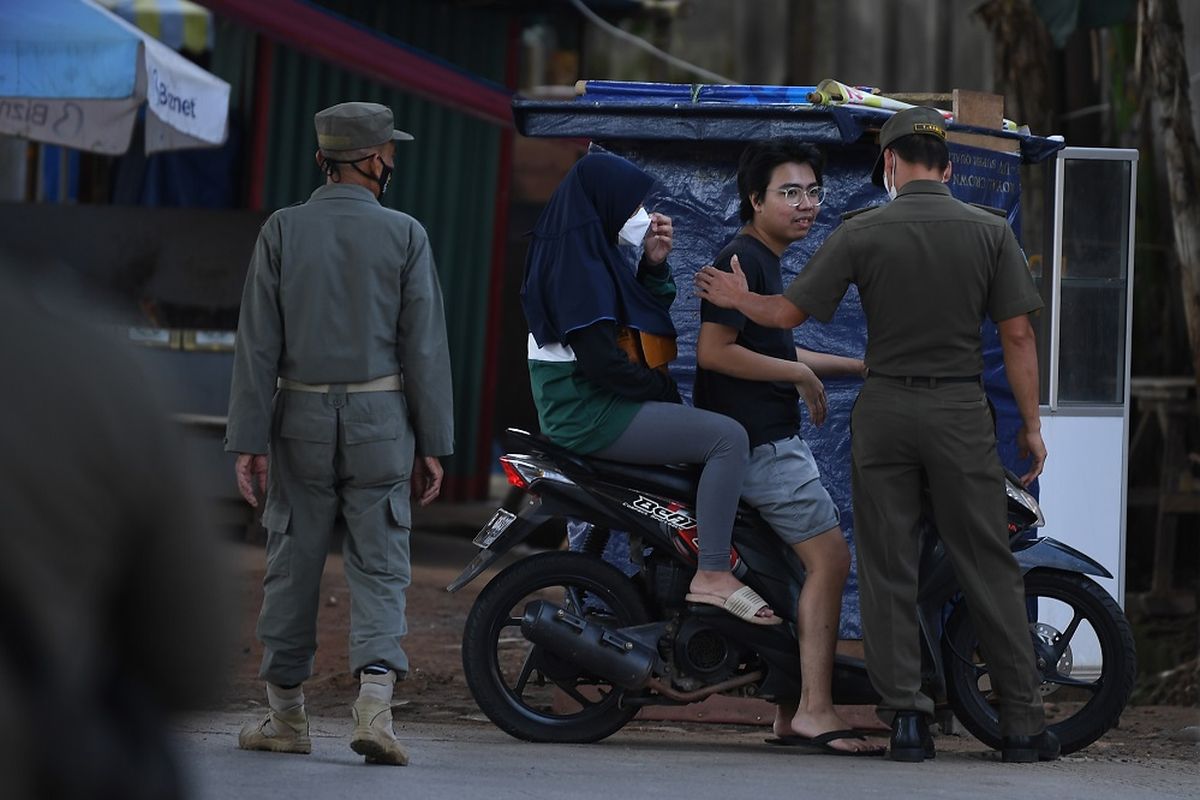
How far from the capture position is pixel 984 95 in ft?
22.5

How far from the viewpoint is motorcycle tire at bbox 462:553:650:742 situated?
5.84 metres

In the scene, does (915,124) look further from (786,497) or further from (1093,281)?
(1093,281)

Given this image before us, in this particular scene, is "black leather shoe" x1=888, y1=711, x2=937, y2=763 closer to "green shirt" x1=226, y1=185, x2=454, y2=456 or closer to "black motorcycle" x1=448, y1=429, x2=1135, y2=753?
"black motorcycle" x1=448, y1=429, x2=1135, y2=753

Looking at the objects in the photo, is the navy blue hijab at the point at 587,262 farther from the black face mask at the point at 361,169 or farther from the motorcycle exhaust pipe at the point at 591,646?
the motorcycle exhaust pipe at the point at 591,646

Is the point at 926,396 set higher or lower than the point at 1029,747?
higher

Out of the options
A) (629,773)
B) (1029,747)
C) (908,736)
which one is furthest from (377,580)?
(1029,747)

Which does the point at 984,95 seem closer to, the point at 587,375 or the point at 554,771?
the point at 587,375

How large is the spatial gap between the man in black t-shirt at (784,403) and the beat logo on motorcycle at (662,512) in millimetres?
219

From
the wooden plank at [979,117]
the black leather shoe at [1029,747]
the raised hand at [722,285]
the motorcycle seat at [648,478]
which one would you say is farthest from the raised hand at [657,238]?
the black leather shoe at [1029,747]

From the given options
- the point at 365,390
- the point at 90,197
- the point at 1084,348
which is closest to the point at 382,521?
the point at 365,390

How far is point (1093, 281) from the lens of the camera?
7855mm

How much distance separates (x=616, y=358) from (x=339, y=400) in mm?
877

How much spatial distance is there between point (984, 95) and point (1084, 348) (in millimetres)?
1501

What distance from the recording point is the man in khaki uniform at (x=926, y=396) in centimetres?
576
